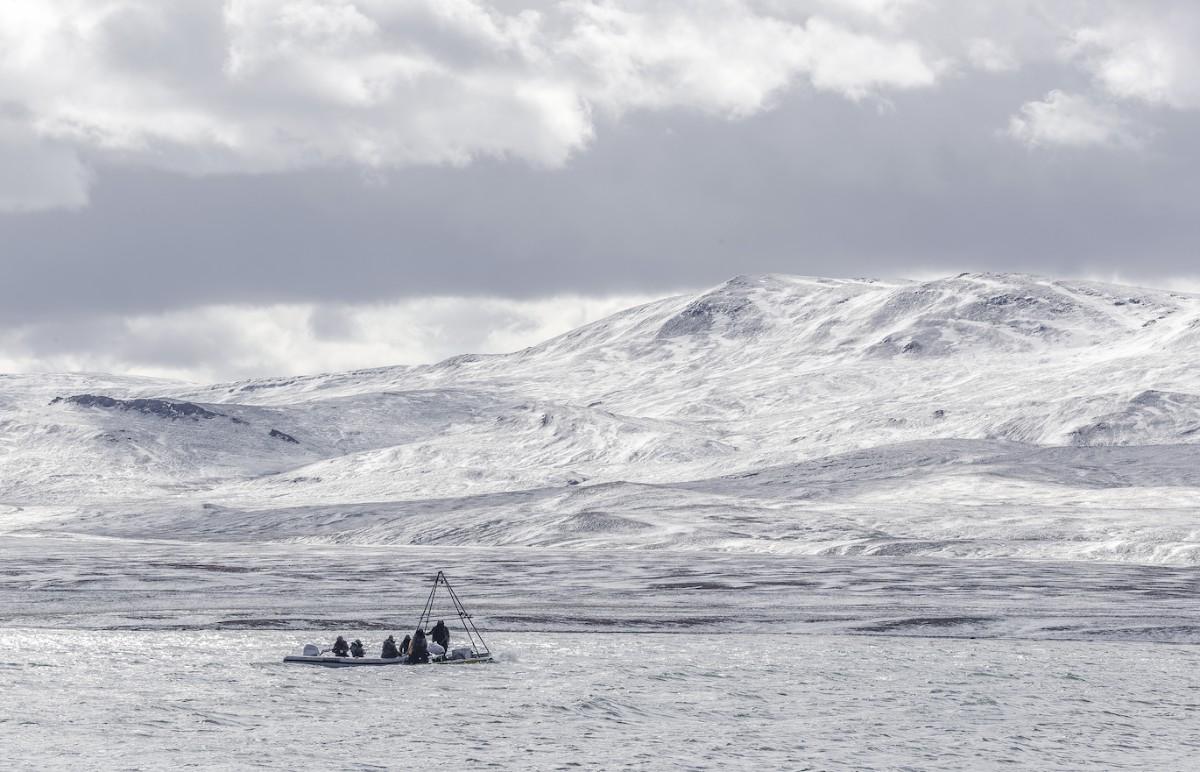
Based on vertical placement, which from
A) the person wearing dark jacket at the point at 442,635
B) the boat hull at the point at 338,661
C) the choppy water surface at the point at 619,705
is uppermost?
the person wearing dark jacket at the point at 442,635

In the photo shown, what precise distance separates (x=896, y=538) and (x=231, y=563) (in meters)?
61.8

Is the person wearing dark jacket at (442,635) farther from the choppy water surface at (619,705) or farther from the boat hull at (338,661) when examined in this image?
the choppy water surface at (619,705)

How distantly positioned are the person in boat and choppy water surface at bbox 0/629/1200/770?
1.71 meters

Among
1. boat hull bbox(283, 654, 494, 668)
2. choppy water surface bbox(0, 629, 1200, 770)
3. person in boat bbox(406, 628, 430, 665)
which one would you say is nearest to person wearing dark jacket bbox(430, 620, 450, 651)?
person in boat bbox(406, 628, 430, 665)

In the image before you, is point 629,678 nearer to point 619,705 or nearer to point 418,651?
point 619,705

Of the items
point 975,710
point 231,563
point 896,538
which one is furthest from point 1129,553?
point 975,710

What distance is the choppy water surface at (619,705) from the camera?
4516 cm

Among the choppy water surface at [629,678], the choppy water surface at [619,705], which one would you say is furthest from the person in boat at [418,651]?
the choppy water surface at [629,678]

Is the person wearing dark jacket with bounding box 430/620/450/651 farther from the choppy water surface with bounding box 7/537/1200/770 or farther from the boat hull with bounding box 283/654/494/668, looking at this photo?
the choppy water surface with bounding box 7/537/1200/770

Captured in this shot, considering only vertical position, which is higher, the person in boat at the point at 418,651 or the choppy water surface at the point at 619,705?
the person in boat at the point at 418,651

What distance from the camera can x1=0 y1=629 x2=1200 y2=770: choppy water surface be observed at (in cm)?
4516

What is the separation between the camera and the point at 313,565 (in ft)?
423

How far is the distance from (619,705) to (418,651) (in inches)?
578

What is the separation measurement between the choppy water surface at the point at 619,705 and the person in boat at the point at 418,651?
67.2 inches
